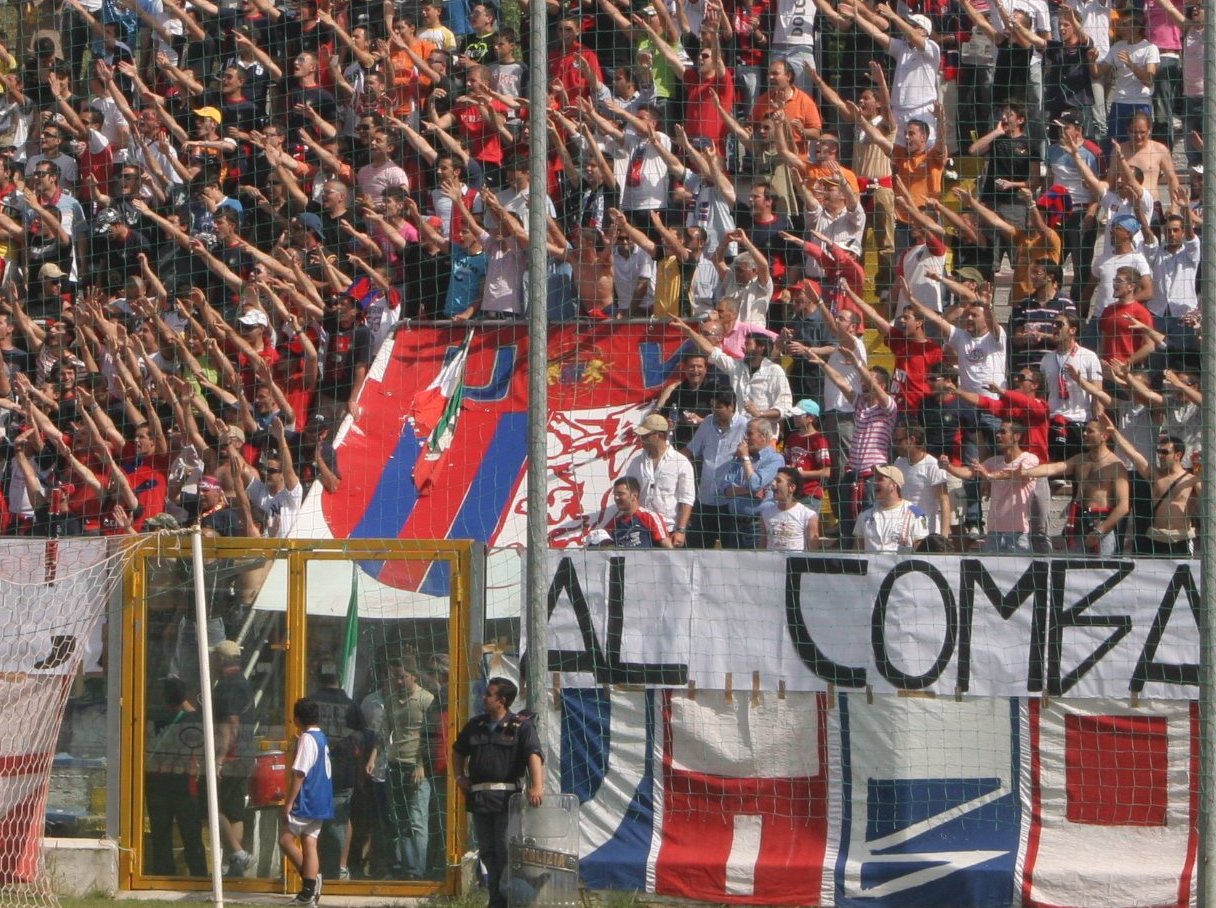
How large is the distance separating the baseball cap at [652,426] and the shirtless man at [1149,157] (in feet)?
11.6

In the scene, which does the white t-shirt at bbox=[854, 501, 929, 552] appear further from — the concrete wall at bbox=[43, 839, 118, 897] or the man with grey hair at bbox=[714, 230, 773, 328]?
the concrete wall at bbox=[43, 839, 118, 897]

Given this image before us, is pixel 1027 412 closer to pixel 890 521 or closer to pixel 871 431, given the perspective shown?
pixel 871 431

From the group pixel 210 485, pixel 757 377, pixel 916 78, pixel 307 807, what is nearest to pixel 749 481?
pixel 757 377

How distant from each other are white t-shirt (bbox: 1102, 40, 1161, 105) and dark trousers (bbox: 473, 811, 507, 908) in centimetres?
661

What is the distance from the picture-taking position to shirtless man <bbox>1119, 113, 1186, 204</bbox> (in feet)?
40.0

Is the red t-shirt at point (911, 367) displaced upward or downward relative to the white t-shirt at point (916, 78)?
downward

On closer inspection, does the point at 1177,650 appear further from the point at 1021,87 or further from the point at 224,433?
the point at 224,433

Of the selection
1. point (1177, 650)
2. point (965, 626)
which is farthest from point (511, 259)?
point (1177, 650)

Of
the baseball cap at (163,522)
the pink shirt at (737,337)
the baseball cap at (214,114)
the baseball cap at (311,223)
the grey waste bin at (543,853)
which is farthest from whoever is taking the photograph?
the baseball cap at (214,114)

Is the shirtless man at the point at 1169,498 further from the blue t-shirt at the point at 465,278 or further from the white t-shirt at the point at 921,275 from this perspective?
the blue t-shirt at the point at 465,278

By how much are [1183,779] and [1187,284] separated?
342 cm

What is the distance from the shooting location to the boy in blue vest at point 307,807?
10.1 m

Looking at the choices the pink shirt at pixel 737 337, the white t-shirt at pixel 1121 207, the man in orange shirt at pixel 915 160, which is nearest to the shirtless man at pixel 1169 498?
the white t-shirt at pixel 1121 207

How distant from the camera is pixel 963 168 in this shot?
12266 mm
